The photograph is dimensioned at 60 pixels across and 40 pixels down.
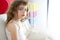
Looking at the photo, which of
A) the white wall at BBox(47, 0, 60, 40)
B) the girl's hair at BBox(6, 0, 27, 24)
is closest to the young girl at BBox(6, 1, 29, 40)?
the girl's hair at BBox(6, 0, 27, 24)

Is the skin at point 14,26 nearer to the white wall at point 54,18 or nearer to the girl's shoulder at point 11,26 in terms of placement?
the girl's shoulder at point 11,26

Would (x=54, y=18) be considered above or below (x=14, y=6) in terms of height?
below

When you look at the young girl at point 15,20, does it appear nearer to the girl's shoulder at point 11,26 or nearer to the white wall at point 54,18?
the girl's shoulder at point 11,26

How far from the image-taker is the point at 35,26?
4.96ft

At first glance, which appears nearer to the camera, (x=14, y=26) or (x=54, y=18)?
(x=14, y=26)

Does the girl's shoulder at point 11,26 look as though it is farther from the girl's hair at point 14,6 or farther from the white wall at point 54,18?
the white wall at point 54,18

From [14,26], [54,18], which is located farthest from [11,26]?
[54,18]

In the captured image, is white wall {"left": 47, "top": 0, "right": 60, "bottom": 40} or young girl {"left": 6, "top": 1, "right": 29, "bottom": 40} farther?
white wall {"left": 47, "top": 0, "right": 60, "bottom": 40}

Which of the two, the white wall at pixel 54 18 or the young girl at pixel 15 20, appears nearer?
the young girl at pixel 15 20

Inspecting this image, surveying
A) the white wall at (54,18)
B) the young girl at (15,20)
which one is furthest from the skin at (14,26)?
the white wall at (54,18)

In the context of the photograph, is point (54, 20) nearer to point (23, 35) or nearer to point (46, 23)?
point (46, 23)

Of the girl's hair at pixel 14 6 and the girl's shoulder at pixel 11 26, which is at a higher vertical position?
the girl's hair at pixel 14 6

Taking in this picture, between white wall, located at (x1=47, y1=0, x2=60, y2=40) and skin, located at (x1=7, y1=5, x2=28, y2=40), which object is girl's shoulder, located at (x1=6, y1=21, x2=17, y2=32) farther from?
white wall, located at (x1=47, y1=0, x2=60, y2=40)

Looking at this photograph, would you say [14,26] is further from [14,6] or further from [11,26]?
[14,6]
